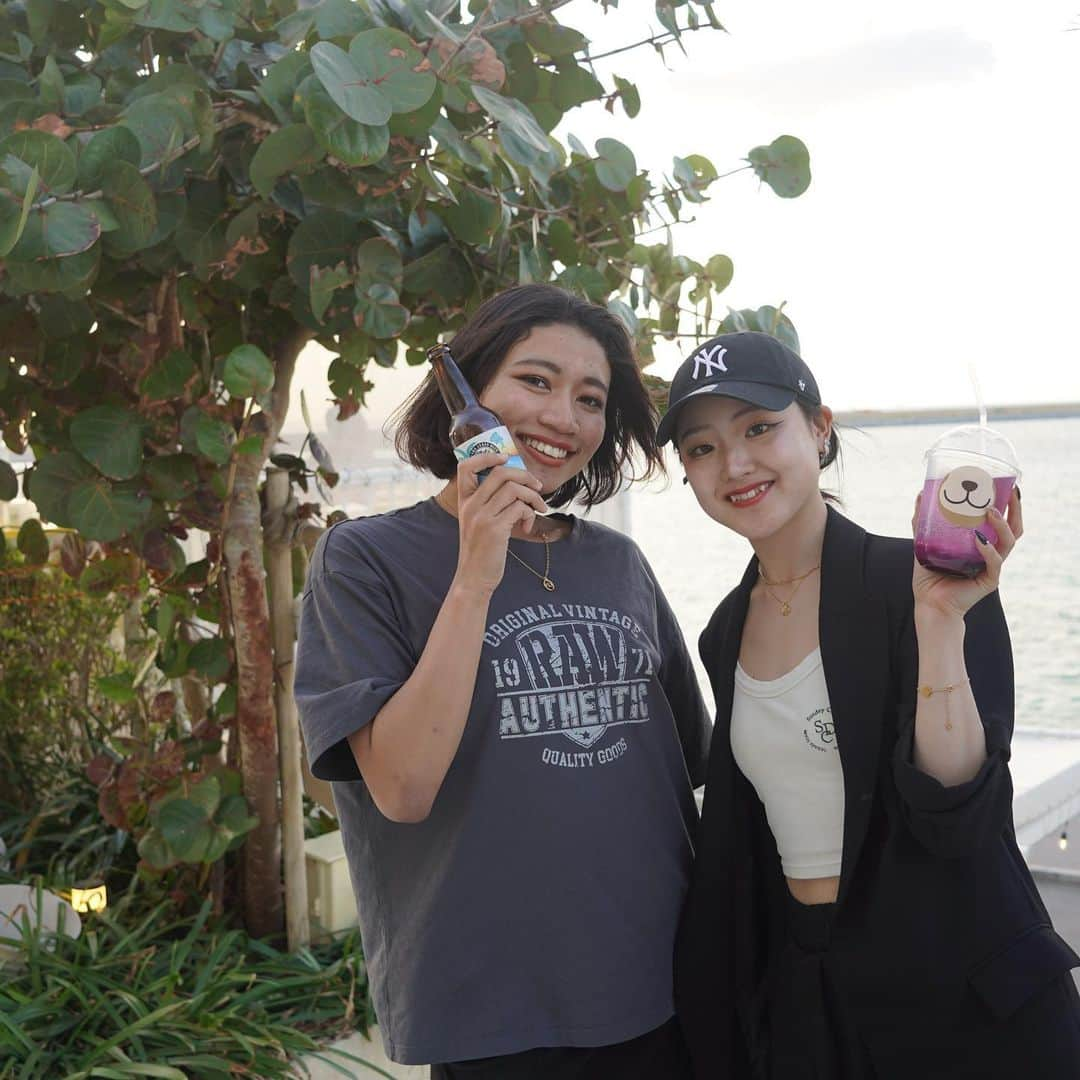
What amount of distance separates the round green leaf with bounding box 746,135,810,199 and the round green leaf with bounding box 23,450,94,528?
56.3 inches

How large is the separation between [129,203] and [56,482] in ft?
2.17

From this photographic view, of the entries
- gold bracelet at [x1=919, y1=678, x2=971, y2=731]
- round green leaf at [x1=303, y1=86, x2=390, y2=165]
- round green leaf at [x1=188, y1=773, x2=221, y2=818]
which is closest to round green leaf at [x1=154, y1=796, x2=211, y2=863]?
round green leaf at [x1=188, y1=773, x2=221, y2=818]

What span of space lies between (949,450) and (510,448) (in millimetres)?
462

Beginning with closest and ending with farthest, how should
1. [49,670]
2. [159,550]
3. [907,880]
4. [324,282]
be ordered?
[907,880] → [324,282] → [159,550] → [49,670]

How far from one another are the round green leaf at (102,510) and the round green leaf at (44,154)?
0.70 meters

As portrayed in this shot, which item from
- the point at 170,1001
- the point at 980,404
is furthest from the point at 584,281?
the point at 170,1001

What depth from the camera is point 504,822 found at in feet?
4.24

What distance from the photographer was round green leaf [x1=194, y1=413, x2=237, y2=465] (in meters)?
2.08

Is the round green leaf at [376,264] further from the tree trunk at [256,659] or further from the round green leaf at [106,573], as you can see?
the round green leaf at [106,573]

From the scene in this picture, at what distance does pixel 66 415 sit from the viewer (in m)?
2.45

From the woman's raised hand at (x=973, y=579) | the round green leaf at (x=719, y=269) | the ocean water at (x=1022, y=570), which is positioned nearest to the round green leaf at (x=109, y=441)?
the round green leaf at (x=719, y=269)

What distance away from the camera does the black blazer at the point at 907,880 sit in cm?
118

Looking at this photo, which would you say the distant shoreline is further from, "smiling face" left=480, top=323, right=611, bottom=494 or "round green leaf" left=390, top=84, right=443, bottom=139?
"round green leaf" left=390, top=84, right=443, bottom=139

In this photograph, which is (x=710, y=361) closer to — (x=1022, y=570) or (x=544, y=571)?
(x=544, y=571)
